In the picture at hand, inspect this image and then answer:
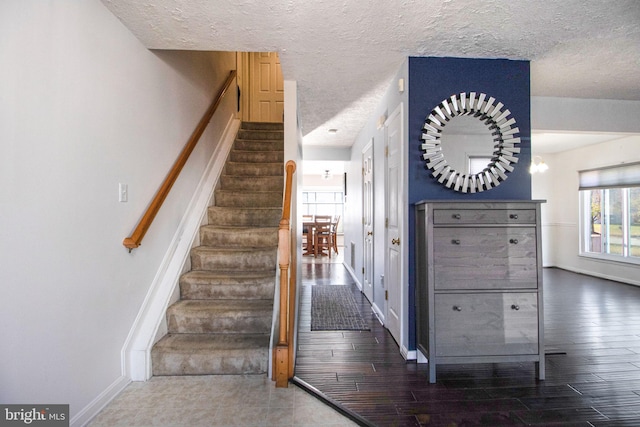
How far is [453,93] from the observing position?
8.27 ft

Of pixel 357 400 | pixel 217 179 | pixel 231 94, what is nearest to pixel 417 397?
pixel 357 400

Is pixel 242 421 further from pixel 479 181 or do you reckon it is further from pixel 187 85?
pixel 187 85

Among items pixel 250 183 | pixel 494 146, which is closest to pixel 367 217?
pixel 250 183

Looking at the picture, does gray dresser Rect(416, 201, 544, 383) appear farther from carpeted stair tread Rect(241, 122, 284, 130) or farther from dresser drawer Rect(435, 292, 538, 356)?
carpeted stair tread Rect(241, 122, 284, 130)

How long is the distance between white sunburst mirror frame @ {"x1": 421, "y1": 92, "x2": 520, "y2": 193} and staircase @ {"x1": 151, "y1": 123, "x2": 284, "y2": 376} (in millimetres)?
1538

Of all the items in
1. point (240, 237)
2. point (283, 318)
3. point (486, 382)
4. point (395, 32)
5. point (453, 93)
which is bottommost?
point (486, 382)

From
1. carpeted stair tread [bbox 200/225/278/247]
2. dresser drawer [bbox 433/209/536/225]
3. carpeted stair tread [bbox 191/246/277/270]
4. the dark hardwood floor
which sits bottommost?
the dark hardwood floor

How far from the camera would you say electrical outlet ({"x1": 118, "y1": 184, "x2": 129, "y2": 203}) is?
6.69 ft

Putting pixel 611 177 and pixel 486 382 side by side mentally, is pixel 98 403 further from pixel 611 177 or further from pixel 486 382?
pixel 611 177

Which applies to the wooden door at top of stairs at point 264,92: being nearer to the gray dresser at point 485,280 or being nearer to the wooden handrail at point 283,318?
the wooden handrail at point 283,318

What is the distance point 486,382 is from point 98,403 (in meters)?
2.35

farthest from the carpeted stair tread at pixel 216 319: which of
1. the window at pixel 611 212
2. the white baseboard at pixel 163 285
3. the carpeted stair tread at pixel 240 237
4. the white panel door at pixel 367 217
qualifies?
the window at pixel 611 212

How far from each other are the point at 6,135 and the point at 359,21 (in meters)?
1.84

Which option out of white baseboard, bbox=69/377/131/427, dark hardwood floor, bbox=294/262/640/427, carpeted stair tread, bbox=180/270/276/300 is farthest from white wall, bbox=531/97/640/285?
white baseboard, bbox=69/377/131/427
